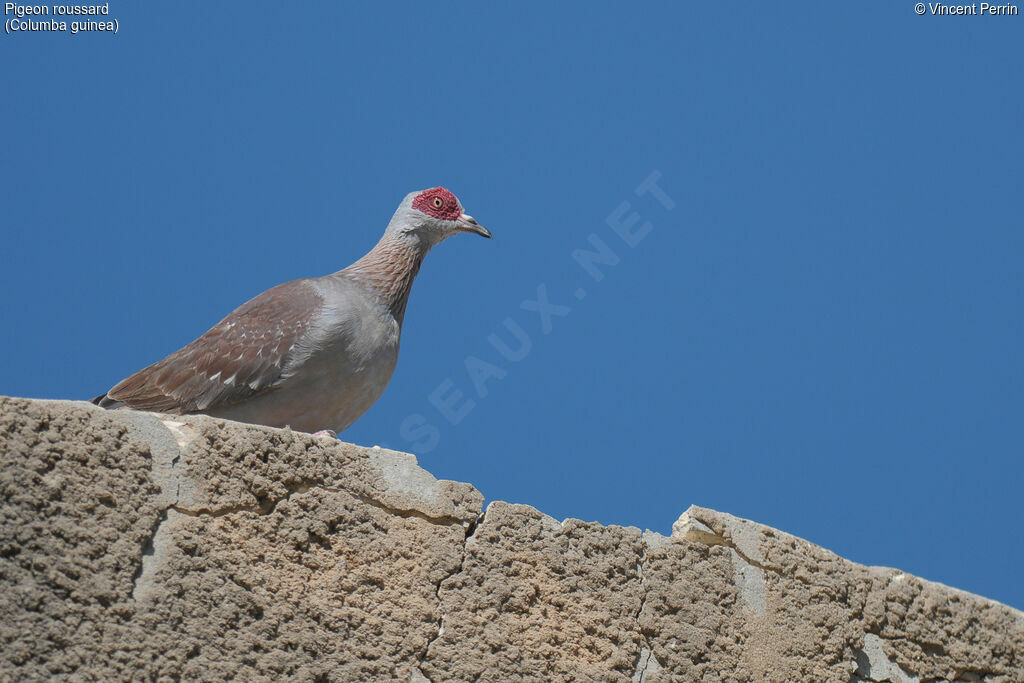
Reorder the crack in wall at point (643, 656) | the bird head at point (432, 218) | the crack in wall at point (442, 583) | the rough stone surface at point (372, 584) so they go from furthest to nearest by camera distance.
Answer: the bird head at point (432, 218) < the crack in wall at point (643, 656) < the crack in wall at point (442, 583) < the rough stone surface at point (372, 584)

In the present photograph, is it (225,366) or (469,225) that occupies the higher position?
(469,225)

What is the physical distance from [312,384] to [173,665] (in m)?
2.06

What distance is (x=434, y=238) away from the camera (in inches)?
243

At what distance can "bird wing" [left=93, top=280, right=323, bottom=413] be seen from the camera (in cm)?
504

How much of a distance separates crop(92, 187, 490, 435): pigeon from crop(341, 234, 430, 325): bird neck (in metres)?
0.05

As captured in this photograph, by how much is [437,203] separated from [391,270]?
581 mm

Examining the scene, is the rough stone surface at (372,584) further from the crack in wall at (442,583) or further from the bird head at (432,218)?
the bird head at (432,218)

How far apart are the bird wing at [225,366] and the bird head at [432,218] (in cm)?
92

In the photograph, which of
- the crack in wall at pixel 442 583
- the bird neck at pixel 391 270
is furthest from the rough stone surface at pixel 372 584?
the bird neck at pixel 391 270

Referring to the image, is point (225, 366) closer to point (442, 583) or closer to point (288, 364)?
point (288, 364)

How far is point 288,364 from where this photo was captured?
16.6 ft

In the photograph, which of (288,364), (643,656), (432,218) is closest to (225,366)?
(288,364)

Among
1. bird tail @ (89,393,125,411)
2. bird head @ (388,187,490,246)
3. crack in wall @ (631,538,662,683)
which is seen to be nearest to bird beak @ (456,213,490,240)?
bird head @ (388,187,490,246)

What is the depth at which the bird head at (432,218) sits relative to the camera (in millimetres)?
6109
